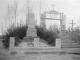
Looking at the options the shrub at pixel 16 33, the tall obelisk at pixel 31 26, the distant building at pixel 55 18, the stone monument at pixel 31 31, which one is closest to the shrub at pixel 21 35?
the shrub at pixel 16 33

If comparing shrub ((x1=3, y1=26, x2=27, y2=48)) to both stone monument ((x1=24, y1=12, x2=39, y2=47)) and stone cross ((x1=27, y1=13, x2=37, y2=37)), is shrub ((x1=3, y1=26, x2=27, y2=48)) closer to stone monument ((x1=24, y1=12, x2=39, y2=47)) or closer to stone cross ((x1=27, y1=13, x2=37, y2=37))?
stone monument ((x1=24, y1=12, x2=39, y2=47))

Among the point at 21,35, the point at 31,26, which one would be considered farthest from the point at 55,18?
the point at 21,35

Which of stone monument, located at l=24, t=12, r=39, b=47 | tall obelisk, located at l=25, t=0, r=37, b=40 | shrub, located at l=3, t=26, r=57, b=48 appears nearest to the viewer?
shrub, located at l=3, t=26, r=57, b=48

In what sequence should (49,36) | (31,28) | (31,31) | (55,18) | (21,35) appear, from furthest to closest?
(55,18) < (21,35) < (31,28) < (31,31) < (49,36)

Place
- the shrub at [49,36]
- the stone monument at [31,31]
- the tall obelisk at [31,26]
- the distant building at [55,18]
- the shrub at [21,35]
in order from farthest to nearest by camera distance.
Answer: the distant building at [55,18] < the tall obelisk at [31,26] < the stone monument at [31,31] < the shrub at [49,36] < the shrub at [21,35]

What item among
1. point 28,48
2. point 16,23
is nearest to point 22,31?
point 16,23

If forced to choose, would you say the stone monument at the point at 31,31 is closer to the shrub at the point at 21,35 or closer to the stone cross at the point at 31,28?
the stone cross at the point at 31,28

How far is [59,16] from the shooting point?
113 feet

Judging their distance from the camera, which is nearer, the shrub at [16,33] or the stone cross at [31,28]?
the shrub at [16,33]

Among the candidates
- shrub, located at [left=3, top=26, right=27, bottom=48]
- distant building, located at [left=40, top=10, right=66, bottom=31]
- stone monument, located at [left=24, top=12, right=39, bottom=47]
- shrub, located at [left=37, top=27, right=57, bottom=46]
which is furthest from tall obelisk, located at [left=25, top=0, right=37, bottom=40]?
distant building, located at [left=40, top=10, right=66, bottom=31]

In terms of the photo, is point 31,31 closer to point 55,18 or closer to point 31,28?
point 31,28

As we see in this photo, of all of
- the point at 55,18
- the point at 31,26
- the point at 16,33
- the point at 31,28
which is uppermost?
the point at 55,18

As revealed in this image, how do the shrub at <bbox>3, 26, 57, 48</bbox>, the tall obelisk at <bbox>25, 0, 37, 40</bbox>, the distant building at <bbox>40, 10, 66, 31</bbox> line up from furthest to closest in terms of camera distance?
1. the distant building at <bbox>40, 10, 66, 31</bbox>
2. the tall obelisk at <bbox>25, 0, 37, 40</bbox>
3. the shrub at <bbox>3, 26, 57, 48</bbox>

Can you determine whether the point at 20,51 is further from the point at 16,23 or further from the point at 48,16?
the point at 48,16
